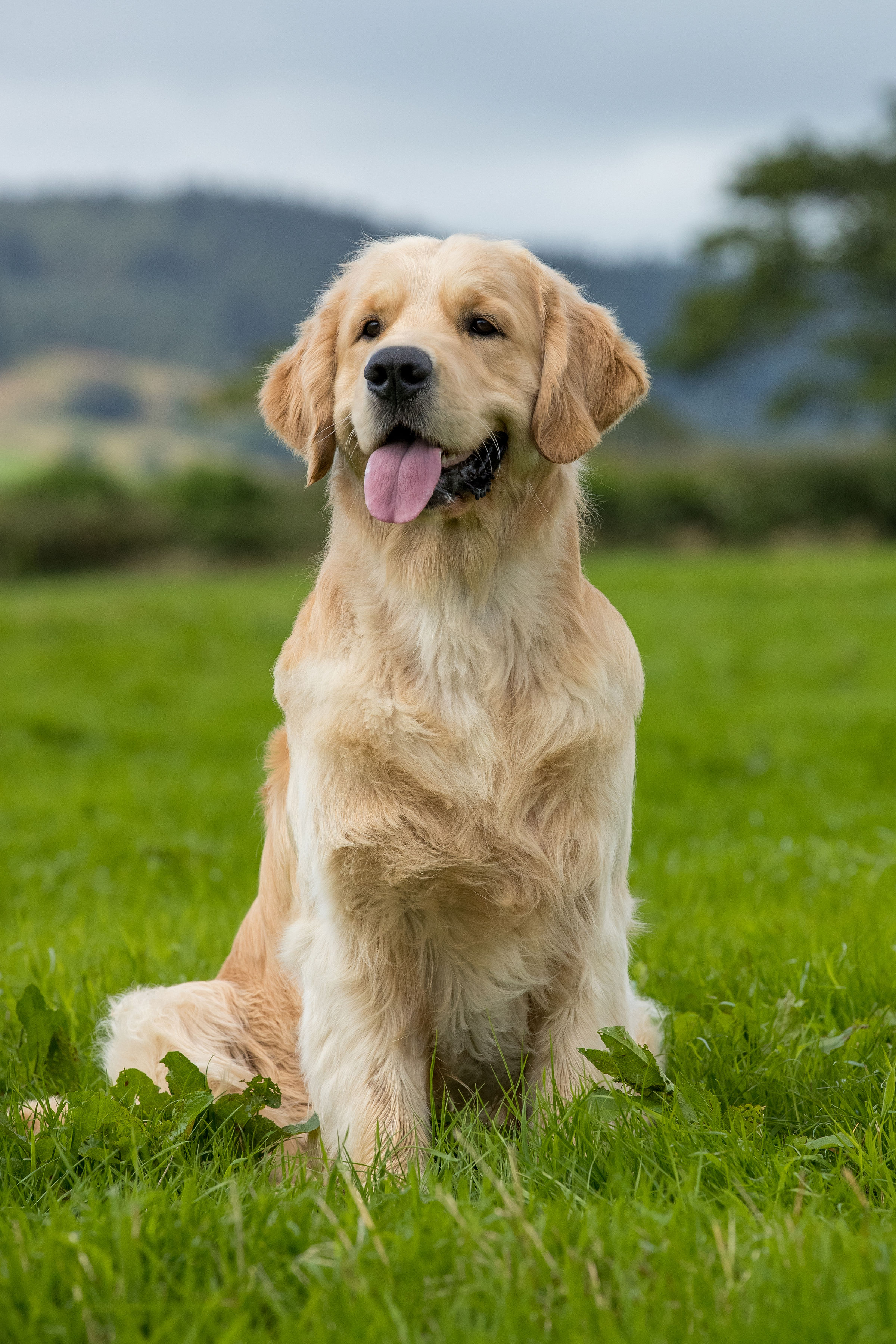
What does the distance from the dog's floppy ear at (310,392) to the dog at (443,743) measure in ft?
0.04

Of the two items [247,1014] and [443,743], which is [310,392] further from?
[247,1014]

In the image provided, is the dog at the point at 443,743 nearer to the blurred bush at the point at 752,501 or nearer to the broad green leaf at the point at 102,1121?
the broad green leaf at the point at 102,1121

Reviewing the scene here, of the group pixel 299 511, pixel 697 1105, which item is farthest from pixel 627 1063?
pixel 299 511

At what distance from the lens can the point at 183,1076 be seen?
106 inches

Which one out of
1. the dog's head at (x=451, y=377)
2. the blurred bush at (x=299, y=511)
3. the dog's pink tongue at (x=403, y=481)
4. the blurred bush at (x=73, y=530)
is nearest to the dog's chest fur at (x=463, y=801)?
the dog's pink tongue at (x=403, y=481)

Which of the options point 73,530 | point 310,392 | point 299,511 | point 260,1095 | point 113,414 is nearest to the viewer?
point 260,1095

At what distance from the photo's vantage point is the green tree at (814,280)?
35.0 meters

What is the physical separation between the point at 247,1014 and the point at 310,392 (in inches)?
61.6

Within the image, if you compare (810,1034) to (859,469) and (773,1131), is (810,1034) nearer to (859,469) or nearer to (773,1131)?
(773,1131)

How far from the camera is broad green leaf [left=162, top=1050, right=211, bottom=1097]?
8.81 ft

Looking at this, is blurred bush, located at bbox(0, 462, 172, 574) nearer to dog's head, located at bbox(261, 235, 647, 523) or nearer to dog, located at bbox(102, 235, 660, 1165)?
dog's head, located at bbox(261, 235, 647, 523)

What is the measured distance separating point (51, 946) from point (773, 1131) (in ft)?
8.25

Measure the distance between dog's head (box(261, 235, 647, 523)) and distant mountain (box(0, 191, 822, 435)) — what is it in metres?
79.7

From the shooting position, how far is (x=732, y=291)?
36906 mm
